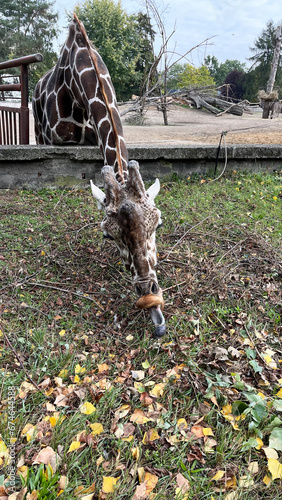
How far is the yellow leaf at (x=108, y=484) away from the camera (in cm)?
160

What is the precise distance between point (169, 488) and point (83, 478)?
39 centimetres

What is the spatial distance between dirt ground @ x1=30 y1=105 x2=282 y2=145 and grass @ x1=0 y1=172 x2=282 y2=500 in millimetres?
4279

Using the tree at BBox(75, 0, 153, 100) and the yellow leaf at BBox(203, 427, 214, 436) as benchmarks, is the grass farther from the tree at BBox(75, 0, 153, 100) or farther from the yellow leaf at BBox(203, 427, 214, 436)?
the tree at BBox(75, 0, 153, 100)

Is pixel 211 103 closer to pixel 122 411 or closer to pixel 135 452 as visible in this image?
pixel 122 411

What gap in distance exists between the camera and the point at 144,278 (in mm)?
2414

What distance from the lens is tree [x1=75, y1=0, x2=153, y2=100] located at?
1088 inches

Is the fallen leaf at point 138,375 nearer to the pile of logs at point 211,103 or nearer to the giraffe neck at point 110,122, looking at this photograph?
the giraffe neck at point 110,122

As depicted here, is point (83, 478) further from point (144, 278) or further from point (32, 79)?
point (32, 79)

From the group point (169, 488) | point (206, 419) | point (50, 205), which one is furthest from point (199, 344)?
point (50, 205)

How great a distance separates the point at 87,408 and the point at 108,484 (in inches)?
16.8

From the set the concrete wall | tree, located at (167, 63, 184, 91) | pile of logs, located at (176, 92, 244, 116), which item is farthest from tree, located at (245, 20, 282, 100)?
the concrete wall

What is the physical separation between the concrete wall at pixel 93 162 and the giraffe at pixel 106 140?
29cm

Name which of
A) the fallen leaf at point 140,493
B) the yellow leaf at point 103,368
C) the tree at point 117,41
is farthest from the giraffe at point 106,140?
the tree at point 117,41

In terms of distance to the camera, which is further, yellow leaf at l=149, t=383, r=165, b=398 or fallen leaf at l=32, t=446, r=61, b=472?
yellow leaf at l=149, t=383, r=165, b=398
